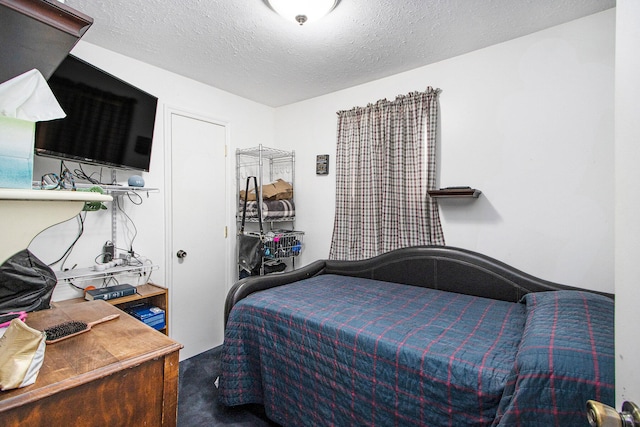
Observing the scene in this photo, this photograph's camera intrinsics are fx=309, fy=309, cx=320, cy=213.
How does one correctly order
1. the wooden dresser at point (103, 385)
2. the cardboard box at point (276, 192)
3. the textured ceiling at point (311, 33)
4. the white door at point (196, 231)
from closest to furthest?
the wooden dresser at point (103, 385)
the textured ceiling at point (311, 33)
the white door at point (196, 231)
the cardboard box at point (276, 192)

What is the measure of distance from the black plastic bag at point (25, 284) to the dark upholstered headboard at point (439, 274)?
3.15ft

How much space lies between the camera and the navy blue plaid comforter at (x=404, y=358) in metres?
1.06

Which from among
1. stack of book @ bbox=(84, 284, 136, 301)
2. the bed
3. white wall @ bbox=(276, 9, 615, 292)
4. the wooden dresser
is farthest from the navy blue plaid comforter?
the wooden dresser

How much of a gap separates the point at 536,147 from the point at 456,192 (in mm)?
568

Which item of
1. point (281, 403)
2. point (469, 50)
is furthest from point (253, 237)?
point (469, 50)

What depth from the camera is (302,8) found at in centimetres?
171

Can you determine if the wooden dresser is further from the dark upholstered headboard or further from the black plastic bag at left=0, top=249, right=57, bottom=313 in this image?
the dark upholstered headboard

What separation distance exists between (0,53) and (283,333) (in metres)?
1.59

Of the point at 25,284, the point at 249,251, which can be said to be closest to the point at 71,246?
the point at 25,284

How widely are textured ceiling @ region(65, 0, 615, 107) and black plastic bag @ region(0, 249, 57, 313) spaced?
1.47 m

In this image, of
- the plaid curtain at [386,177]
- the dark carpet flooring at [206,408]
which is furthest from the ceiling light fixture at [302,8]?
the dark carpet flooring at [206,408]

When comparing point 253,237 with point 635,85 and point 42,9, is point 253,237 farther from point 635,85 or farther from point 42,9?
point 635,85

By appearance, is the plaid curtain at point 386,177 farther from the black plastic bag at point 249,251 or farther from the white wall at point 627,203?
the white wall at point 627,203

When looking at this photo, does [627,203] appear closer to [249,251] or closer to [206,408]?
[206,408]
